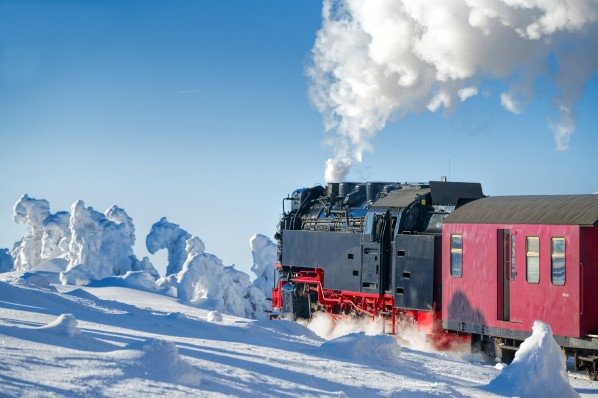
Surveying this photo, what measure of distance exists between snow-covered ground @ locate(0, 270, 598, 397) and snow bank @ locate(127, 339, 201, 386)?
12 mm

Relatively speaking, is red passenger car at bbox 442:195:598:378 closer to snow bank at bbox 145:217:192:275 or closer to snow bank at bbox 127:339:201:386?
snow bank at bbox 127:339:201:386

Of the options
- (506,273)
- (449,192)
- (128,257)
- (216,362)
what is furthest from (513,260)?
(128,257)

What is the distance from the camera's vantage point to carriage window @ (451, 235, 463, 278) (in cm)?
1662

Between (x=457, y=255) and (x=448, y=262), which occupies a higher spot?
(x=457, y=255)

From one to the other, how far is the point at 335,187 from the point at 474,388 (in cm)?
1271

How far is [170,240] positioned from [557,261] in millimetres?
36527

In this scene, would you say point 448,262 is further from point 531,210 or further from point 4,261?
point 4,261

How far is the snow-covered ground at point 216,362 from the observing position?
331 inches

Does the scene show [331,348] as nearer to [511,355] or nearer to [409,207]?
[511,355]

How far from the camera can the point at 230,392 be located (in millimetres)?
8766

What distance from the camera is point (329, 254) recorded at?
21750 mm

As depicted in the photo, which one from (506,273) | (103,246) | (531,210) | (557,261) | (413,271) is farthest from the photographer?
(103,246)

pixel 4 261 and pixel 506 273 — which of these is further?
pixel 4 261

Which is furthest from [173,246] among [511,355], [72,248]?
[511,355]
